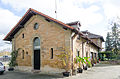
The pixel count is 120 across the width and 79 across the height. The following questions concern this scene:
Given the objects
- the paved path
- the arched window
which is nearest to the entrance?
the arched window

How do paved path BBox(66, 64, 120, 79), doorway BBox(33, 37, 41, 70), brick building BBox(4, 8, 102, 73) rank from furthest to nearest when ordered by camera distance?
doorway BBox(33, 37, 41, 70)
brick building BBox(4, 8, 102, 73)
paved path BBox(66, 64, 120, 79)

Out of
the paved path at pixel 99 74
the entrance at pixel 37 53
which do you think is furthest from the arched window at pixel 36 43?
the paved path at pixel 99 74

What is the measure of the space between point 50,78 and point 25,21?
8607mm

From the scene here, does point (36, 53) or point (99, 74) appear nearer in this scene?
point (99, 74)

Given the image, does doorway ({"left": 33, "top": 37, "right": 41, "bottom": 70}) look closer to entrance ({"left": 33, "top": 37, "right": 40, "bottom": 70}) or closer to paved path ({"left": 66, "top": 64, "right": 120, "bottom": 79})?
entrance ({"left": 33, "top": 37, "right": 40, "bottom": 70})

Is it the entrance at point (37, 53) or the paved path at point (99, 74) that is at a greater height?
the entrance at point (37, 53)

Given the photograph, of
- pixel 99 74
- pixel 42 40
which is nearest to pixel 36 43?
pixel 42 40

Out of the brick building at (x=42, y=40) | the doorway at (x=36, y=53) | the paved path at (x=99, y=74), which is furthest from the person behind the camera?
the doorway at (x=36, y=53)

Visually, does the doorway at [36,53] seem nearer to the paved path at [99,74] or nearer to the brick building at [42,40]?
the brick building at [42,40]

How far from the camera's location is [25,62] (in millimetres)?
14656

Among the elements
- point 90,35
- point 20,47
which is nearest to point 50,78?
point 20,47

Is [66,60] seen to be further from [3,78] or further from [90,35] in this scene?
[90,35]

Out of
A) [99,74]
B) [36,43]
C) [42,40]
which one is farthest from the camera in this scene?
[36,43]

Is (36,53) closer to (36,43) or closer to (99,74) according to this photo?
(36,43)
